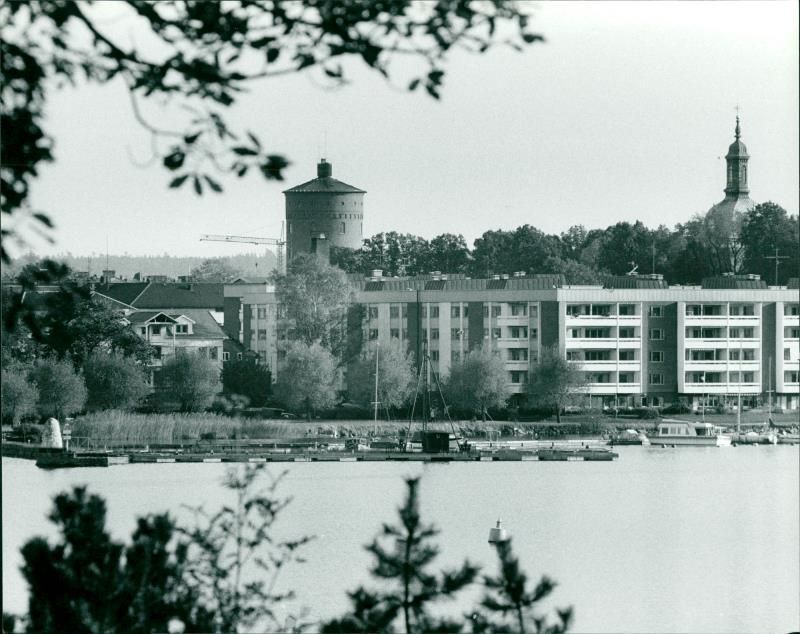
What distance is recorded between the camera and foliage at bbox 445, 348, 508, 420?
72.7 feet

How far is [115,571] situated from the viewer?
2.35m

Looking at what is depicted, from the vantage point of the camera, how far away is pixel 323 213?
545 inches

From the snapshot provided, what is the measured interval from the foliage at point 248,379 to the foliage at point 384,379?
1155 millimetres

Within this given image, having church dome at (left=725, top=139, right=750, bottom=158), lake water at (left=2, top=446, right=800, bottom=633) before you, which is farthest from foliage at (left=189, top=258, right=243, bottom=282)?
lake water at (left=2, top=446, right=800, bottom=633)

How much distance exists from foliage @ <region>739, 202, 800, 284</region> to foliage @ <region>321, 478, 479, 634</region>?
2212 centimetres

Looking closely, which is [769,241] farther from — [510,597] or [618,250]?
[510,597]

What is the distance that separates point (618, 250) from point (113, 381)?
1230 centimetres

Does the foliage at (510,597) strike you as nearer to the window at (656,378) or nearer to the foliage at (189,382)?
the foliage at (189,382)

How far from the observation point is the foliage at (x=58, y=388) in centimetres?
1585

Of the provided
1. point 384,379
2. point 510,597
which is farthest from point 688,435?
point 510,597

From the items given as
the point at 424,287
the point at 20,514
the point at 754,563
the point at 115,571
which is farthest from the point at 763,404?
the point at 115,571

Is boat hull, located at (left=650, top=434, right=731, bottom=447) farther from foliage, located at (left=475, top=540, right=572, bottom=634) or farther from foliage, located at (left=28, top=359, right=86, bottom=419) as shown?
foliage, located at (left=475, top=540, right=572, bottom=634)

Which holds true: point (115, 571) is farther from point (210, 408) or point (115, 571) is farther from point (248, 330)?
point (248, 330)

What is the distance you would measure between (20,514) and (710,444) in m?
13.4
